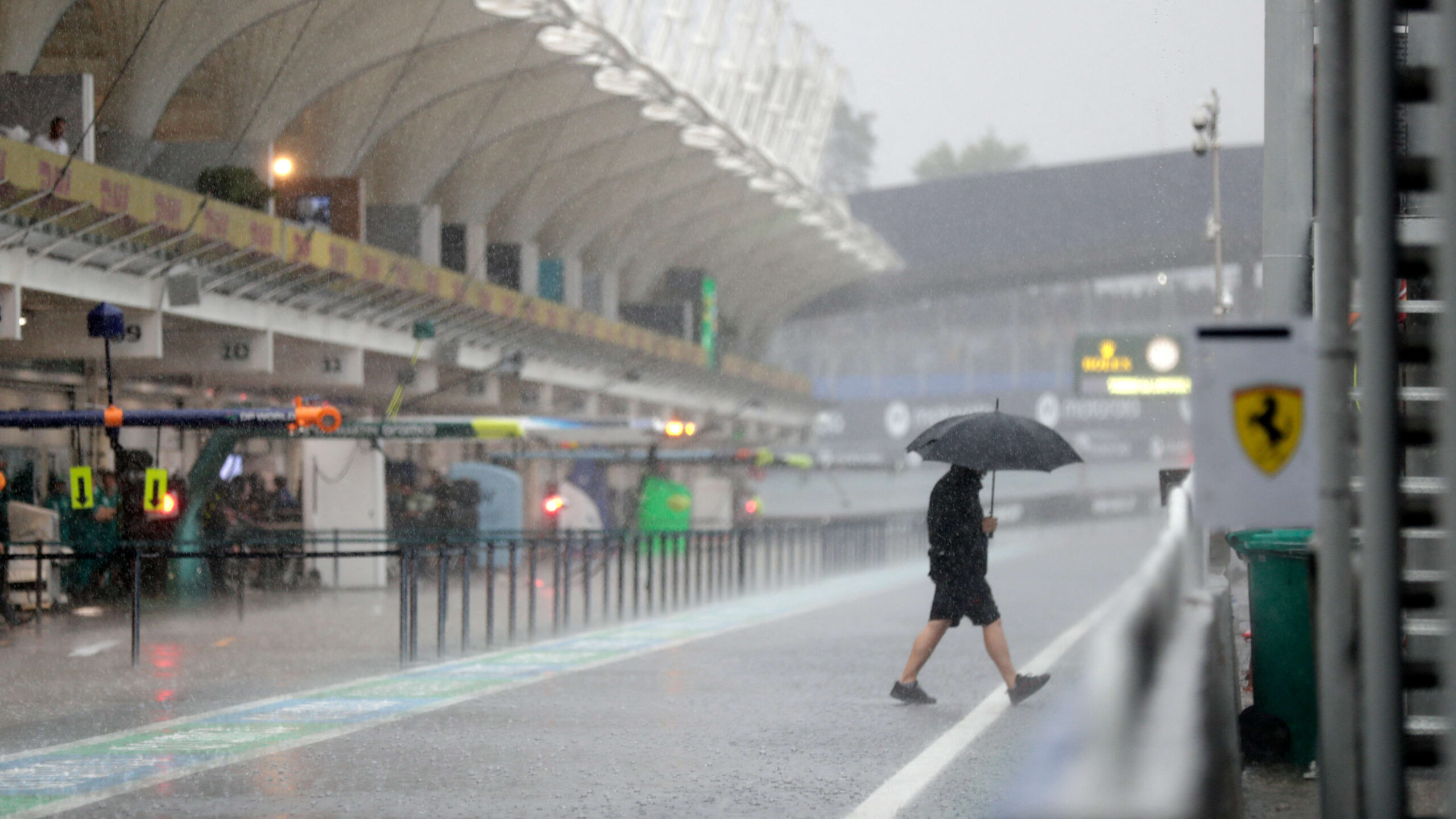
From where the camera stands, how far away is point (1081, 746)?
329 cm

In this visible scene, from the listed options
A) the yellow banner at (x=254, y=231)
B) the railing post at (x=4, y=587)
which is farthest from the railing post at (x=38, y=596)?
the yellow banner at (x=254, y=231)

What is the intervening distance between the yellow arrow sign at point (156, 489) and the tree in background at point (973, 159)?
11902 cm

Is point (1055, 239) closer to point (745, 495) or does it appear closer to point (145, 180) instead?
point (745, 495)

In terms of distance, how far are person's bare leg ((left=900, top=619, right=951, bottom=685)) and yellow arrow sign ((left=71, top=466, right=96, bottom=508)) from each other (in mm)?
8644

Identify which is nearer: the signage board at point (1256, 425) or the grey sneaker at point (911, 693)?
the signage board at point (1256, 425)

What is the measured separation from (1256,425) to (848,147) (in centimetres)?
13425

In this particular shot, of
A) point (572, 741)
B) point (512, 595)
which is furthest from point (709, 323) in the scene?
point (572, 741)

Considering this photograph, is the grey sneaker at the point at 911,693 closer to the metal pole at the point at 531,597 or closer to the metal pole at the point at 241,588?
the metal pole at the point at 531,597

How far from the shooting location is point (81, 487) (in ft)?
60.2

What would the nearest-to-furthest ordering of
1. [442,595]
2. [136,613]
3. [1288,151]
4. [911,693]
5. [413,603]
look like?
[1288,151] < [911,693] < [136,613] < [413,603] < [442,595]

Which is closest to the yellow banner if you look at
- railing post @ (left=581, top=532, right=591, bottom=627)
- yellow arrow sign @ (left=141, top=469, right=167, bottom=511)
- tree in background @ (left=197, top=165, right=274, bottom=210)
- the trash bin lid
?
tree in background @ (left=197, top=165, right=274, bottom=210)

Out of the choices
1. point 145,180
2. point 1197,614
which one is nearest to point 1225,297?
point 145,180

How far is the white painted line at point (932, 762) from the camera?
846 centimetres

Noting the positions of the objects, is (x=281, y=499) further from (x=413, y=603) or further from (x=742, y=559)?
(x=413, y=603)
